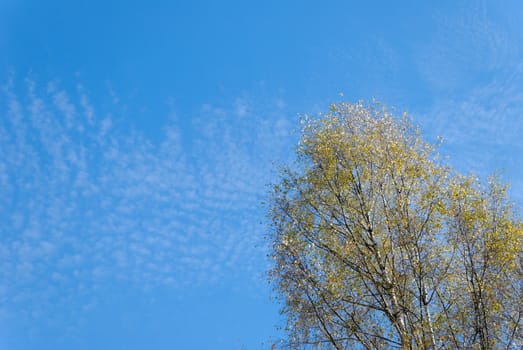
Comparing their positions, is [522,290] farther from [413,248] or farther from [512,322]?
[413,248]

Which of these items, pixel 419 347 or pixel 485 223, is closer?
pixel 419 347

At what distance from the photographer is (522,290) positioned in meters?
23.6

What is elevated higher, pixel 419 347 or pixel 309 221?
pixel 309 221

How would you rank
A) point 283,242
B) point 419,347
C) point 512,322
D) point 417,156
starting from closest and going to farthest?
point 419,347, point 512,322, point 283,242, point 417,156

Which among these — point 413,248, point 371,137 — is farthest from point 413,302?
point 371,137

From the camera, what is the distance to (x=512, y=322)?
1895cm

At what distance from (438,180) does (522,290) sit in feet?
21.2

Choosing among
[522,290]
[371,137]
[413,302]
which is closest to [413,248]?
[413,302]

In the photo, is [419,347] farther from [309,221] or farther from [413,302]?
[309,221]

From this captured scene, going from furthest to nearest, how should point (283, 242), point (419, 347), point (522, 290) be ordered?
1. point (522, 290)
2. point (283, 242)
3. point (419, 347)

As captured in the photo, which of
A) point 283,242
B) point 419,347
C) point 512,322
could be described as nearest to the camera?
point 419,347

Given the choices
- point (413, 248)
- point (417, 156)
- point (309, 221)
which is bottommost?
point (413, 248)

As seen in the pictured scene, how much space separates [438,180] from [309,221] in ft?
16.1

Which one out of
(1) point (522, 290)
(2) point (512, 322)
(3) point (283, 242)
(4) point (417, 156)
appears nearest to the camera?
(2) point (512, 322)
